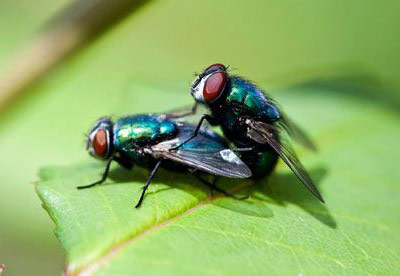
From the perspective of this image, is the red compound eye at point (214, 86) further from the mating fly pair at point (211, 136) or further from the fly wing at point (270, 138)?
the fly wing at point (270, 138)

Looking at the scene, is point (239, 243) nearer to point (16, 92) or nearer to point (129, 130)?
point (129, 130)

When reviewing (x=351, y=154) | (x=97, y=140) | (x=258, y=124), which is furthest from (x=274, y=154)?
(x=97, y=140)

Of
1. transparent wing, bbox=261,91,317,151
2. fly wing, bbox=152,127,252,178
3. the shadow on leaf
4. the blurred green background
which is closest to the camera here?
the shadow on leaf

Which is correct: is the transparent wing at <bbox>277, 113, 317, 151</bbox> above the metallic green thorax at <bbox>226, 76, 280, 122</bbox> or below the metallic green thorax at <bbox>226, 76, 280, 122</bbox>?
below

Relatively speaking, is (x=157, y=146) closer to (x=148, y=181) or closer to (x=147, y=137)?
(x=147, y=137)

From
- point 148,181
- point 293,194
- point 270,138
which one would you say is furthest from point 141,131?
point 293,194

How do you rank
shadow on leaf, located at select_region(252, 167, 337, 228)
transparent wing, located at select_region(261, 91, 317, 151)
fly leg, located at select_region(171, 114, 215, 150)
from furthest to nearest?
transparent wing, located at select_region(261, 91, 317, 151) → fly leg, located at select_region(171, 114, 215, 150) → shadow on leaf, located at select_region(252, 167, 337, 228)

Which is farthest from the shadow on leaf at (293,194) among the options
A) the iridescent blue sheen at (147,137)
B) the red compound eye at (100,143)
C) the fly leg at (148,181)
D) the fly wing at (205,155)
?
the red compound eye at (100,143)

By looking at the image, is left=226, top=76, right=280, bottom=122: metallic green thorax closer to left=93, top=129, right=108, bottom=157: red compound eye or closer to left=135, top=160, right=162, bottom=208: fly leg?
left=135, top=160, right=162, bottom=208: fly leg

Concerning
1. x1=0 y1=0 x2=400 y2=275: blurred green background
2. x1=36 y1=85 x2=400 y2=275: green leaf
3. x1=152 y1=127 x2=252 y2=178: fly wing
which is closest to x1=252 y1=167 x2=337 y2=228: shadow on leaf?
x1=36 y1=85 x2=400 y2=275: green leaf
